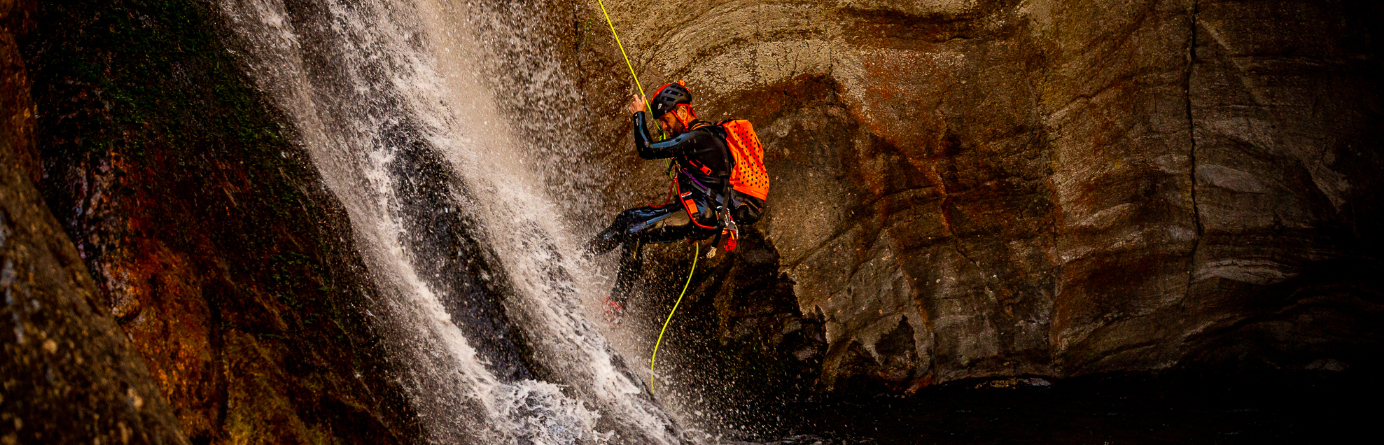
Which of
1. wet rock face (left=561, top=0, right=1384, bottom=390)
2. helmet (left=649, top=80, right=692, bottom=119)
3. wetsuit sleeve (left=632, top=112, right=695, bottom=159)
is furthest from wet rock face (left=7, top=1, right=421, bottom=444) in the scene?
wet rock face (left=561, top=0, right=1384, bottom=390)

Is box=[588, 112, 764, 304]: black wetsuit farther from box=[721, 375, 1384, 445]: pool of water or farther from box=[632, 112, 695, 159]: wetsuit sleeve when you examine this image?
box=[721, 375, 1384, 445]: pool of water

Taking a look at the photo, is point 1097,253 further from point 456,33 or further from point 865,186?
point 456,33

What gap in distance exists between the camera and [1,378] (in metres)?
1.56

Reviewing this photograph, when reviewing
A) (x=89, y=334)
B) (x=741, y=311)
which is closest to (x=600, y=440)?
(x=741, y=311)

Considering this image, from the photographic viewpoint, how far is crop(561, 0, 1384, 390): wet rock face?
22.7ft

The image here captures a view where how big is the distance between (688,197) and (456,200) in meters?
1.69

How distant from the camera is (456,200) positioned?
5637 mm

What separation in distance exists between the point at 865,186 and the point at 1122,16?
8.90 ft

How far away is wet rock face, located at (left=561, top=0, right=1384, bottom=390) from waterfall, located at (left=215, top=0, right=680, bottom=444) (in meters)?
0.83

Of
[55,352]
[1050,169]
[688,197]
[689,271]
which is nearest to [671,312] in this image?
[689,271]

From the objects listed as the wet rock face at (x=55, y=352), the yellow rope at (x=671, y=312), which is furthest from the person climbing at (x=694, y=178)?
the wet rock face at (x=55, y=352)

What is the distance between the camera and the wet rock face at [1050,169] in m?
6.93

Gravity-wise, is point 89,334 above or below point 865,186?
above

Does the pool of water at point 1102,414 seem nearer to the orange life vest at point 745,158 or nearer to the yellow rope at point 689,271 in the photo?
the yellow rope at point 689,271
